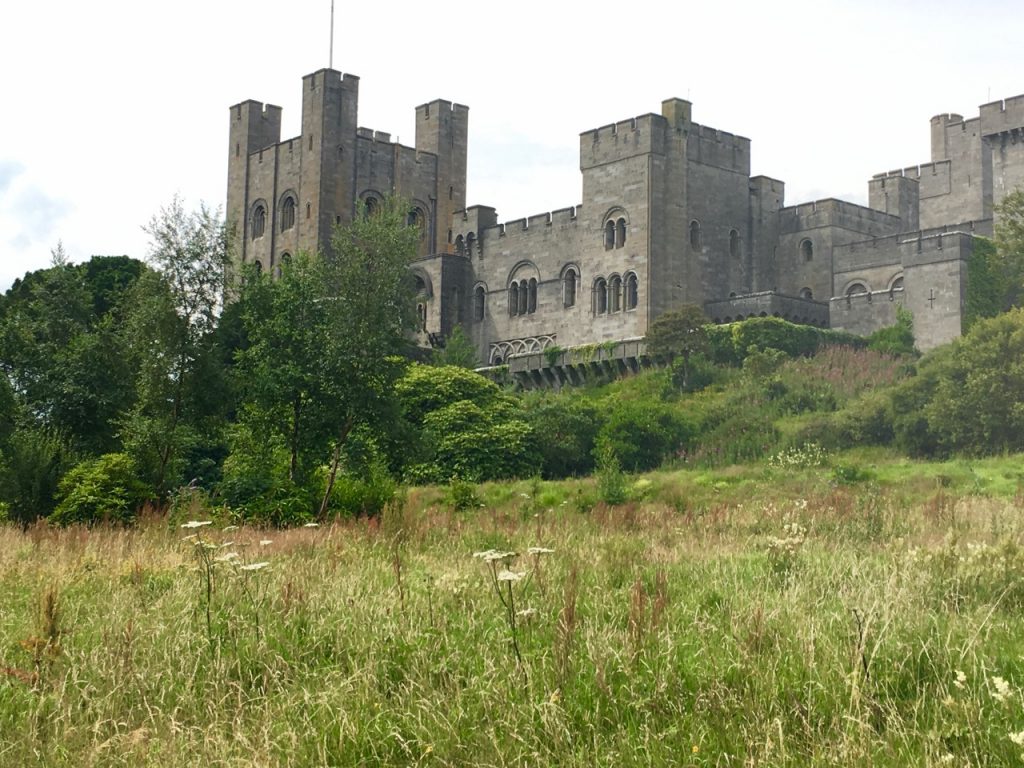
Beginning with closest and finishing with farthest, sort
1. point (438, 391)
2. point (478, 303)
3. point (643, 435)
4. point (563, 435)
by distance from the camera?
1. point (643, 435)
2. point (563, 435)
3. point (438, 391)
4. point (478, 303)

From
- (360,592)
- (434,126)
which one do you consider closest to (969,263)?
(434,126)

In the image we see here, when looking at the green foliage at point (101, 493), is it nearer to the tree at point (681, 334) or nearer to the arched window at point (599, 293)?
the tree at point (681, 334)

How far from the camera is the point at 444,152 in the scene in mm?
56406

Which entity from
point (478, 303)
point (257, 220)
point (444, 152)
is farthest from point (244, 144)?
point (478, 303)

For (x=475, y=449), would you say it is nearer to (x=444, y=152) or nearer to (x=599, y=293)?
(x=599, y=293)

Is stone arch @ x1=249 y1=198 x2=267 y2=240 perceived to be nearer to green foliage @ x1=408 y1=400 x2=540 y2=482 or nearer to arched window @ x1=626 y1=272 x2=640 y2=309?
arched window @ x1=626 y1=272 x2=640 y2=309

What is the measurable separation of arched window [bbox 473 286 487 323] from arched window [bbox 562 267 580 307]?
444cm

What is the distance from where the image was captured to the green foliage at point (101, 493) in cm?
1958

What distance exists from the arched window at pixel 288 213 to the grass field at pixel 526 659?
43.5 metres

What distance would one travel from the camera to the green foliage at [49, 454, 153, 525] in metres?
19.6

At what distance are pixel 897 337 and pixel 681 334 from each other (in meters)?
6.41

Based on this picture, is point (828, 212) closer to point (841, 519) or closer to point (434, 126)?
point (434, 126)

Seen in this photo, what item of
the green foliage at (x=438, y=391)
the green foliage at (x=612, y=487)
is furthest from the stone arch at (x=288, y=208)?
the green foliage at (x=612, y=487)

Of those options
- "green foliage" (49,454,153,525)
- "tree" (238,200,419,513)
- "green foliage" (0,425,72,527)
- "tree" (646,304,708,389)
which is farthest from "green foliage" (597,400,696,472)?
"green foliage" (0,425,72,527)
